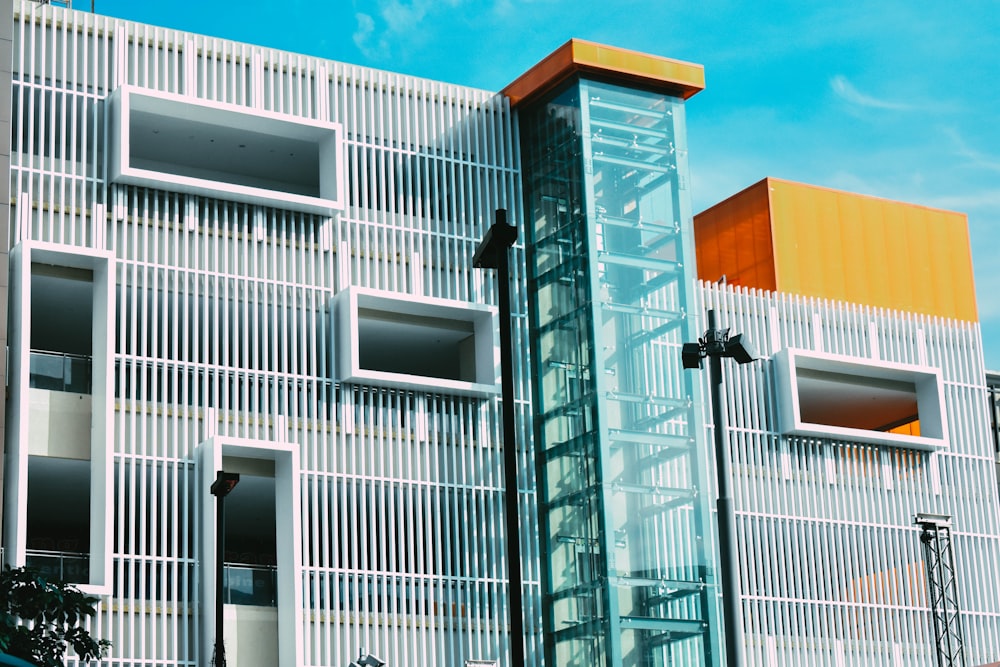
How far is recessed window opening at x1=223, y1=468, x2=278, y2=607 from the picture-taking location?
3222cm

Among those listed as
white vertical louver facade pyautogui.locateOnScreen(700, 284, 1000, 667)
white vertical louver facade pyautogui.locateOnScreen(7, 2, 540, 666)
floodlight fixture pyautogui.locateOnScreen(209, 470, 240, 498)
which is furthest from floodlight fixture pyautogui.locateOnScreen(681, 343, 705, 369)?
white vertical louver facade pyautogui.locateOnScreen(700, 284, 1000, 667)

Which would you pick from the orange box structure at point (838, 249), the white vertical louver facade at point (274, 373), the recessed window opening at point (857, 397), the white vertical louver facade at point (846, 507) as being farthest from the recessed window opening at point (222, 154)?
the recessed window opening at point (857, 397)

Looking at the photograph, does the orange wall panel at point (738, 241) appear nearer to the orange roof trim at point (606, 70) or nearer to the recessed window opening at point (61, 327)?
the orange roof trim at point (606, 70)

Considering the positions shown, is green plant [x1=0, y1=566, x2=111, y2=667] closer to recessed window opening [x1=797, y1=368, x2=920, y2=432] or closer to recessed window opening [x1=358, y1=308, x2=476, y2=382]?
recessed window opening [x1=358, y1=308, x2=476, y2=382]

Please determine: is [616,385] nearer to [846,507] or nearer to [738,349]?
[846,507]

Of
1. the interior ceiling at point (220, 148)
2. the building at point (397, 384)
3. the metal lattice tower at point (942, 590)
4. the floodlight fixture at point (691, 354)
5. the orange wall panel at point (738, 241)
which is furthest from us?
the orange wall panel at point (738, 241)

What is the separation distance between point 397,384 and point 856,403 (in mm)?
14475

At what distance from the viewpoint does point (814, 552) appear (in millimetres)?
38594

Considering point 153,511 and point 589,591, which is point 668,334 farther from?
point 153,511

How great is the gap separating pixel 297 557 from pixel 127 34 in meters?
11.2

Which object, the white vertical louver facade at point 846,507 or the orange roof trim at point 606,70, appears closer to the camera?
the orange roof trim at point 606,70

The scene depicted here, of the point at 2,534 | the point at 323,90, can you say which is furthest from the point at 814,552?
the point at 2,534

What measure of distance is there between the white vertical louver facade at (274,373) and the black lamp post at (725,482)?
427 inches

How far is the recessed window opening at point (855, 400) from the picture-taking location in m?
41.5
